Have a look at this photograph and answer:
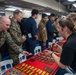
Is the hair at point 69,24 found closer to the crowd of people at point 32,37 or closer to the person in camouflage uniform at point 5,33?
the crowd of people at point 32,37

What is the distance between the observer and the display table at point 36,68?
4.93ft

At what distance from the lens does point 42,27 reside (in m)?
3.79

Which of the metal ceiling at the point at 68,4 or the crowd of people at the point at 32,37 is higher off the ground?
→ the metal ceiling at the point at 68,4

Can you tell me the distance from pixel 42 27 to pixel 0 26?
2.08m

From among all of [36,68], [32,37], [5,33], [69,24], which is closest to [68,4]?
[32,37]

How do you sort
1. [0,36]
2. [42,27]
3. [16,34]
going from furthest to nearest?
[42,27], [16,34], [0,36]

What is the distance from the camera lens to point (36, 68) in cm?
164

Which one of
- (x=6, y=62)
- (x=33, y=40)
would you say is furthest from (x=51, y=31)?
(x=6, y=62)

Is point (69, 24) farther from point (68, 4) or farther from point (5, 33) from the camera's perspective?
point (68, 4)

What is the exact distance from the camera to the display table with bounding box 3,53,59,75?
150 cm

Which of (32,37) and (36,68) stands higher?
(32,37)

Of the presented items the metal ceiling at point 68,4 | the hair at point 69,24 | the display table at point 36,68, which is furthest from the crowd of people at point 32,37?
the metal ceiling at point 68,4

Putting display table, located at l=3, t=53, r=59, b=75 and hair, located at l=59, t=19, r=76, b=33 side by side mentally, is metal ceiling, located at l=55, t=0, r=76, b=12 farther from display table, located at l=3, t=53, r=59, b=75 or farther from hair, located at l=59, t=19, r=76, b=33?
hair, located at l=59, t=19, r=76, b=33

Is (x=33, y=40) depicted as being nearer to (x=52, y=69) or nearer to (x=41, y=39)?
(x=41, y=39)
